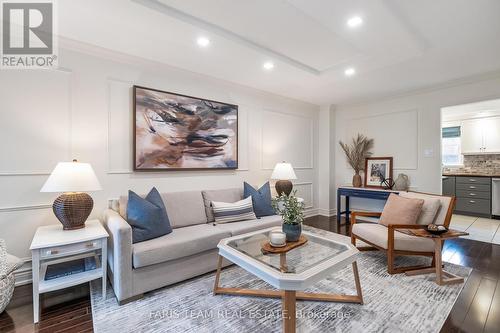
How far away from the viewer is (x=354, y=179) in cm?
464

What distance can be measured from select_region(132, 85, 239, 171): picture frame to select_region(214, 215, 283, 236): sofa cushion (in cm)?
102

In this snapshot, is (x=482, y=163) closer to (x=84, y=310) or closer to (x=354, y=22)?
(x=354, y=22)

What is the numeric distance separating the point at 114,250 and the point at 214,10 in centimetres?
223

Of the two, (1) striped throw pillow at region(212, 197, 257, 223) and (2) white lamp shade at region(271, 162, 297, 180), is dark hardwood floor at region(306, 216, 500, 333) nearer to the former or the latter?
(1) striped throw pillow at region(212, 197, 257, 223)

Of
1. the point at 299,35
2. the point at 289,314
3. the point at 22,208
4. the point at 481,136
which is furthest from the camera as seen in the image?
the point at 481,136

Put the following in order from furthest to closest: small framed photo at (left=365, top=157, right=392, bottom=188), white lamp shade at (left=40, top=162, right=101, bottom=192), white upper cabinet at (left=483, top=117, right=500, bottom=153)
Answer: white upper cabinet at (left=483, top=117, right=500, bottom=153)
small framed photo at (left=365, top=157, right=392, bottom=188)
white lamp shade at (left=40, top=162, right=101, bottom=192)

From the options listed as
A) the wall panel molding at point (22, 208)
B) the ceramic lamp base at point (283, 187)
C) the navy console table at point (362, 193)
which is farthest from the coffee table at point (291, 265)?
the navy console table at point (362, 193)

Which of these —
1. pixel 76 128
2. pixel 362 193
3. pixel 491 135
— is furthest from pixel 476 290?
pixel 491 135

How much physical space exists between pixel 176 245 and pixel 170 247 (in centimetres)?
6

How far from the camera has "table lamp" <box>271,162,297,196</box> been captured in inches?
154

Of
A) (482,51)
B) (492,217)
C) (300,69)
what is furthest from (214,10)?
(492,217)

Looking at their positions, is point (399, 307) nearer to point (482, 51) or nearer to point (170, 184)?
point (170, 184)

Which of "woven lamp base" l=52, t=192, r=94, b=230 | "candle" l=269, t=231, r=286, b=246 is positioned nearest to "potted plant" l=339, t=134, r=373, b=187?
"candle" l=269, t=231, r=286, b=246

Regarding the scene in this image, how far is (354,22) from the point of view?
2137 mm
